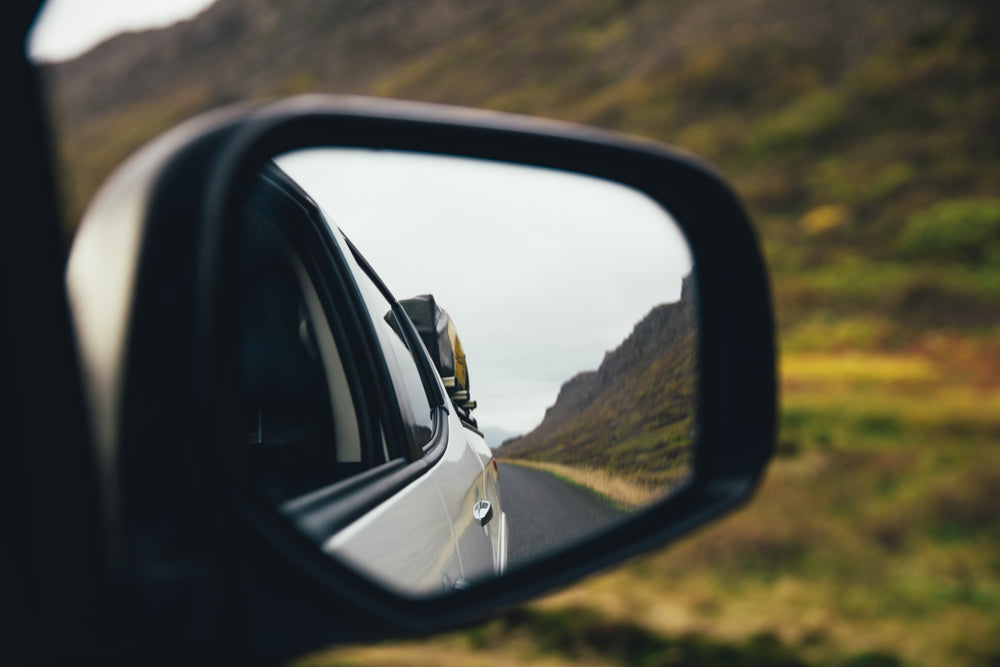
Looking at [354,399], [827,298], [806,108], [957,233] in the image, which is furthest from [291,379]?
[806,108]

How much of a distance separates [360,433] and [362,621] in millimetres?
970

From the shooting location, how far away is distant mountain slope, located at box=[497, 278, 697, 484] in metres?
1.87

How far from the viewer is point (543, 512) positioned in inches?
78.4

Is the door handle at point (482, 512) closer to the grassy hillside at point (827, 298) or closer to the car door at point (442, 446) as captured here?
Answer: the car door at point (442, 446)

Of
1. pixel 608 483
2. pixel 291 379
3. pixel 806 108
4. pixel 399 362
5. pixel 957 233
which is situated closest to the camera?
pixel 291 379

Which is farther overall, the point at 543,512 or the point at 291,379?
the point at 543,512

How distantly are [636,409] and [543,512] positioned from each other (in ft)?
1.06

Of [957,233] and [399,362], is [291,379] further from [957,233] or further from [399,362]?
[957,233]

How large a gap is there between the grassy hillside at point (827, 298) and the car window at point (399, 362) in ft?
1.98

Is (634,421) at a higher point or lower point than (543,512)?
higher

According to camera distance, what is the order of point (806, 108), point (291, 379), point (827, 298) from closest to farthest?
point (291, 379), point (827, 298), point (806, 108)

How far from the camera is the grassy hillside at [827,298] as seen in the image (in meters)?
4.34

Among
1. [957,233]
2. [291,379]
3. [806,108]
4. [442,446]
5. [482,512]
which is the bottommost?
[482,512]

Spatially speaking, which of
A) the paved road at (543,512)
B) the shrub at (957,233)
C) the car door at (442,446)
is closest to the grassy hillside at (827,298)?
the shrub at (957,233)
